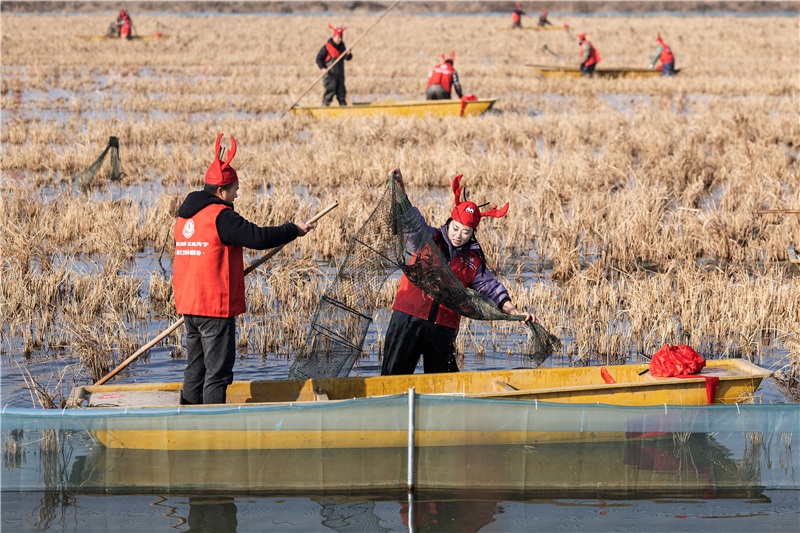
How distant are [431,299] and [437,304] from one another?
0.06m

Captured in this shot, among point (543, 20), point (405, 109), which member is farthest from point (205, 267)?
point (543, 20)

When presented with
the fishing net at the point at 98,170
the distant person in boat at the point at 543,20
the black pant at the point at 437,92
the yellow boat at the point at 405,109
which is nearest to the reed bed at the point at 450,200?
the fishing net at the point at 98,170

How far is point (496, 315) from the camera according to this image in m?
5.95

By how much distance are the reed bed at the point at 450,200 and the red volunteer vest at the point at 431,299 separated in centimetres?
164

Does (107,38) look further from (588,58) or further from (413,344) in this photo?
(413,344)

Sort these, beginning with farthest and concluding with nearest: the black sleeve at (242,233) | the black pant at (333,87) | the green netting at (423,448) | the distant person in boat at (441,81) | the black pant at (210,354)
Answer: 1. the black pant at (333,87)
2. the distant person in boat at (441,81)
3. the black pant at (210,354)
4. the black sleeve at (242,233)
5. the green netting at (423,448)

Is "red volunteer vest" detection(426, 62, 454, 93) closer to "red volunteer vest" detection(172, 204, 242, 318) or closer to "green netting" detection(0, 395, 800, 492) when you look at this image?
"red volunteer vest" detection(172, 204, 242, 318)

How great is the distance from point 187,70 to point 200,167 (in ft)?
58.8

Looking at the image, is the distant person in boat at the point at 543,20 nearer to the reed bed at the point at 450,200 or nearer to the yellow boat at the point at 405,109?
the reed bed at the point at 450,200

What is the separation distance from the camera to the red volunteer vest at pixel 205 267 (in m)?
5.29

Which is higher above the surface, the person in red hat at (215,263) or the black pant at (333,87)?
the black pant at (333,87)

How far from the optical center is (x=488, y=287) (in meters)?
6.16

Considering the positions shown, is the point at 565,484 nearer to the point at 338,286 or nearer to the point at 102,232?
the point at 338,286

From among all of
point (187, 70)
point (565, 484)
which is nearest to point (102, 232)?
point (565, 484)
